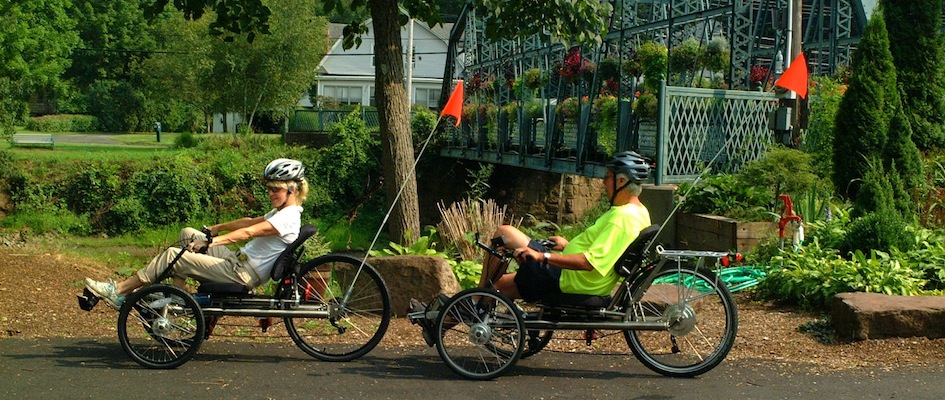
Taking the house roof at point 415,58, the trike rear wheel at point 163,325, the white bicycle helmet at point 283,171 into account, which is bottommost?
the trike rear wheel at point 163,325

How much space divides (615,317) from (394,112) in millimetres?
5097

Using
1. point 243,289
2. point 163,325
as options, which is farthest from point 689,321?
point 163,325

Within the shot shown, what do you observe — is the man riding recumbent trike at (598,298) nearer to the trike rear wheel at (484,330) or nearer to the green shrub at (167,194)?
the trike rear wheel at (484,330)

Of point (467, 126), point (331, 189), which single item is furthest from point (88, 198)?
point (467, 126)

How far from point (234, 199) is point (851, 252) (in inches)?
1037

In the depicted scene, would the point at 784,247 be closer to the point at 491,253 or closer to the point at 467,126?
the point at 491,253

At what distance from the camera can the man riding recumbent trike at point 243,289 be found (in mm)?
7293

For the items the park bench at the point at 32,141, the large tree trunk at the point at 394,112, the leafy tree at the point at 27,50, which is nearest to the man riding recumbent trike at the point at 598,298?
the large tree trunk at the point at 394,112

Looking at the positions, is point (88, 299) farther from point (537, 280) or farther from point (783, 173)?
point (783, 173)

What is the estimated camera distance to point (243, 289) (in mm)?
7500

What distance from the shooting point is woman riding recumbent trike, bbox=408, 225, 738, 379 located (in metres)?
6.89

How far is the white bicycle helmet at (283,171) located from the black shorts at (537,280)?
1.67 meters

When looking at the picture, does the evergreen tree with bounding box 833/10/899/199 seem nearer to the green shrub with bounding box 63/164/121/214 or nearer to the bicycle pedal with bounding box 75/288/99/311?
the bicycle pedal with bounding box 75/288/99/311

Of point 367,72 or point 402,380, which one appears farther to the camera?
point 367,72
